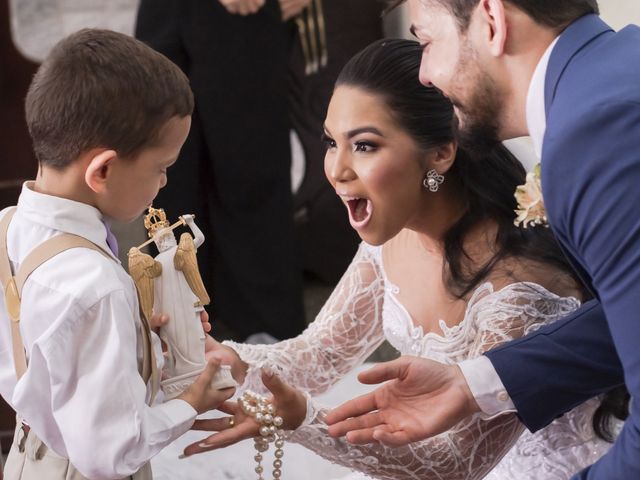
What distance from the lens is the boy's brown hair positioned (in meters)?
1.56

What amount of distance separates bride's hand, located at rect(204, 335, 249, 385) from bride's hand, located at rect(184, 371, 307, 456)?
6.2 inches

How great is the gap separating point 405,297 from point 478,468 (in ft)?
1.34

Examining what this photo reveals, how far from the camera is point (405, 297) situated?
2.31m

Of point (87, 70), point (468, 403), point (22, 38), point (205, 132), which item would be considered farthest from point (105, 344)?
point (22, 38)

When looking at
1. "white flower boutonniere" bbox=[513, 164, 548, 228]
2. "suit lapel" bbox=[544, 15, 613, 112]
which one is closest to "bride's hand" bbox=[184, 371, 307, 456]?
"white flower boutonniere" bbox=[513, 164, 548, 228]

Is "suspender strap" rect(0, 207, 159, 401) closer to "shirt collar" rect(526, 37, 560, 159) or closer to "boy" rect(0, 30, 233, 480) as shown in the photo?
"boy" rect(0, 30, 233, 480)

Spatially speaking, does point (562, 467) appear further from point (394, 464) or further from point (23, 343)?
point (23, 343)

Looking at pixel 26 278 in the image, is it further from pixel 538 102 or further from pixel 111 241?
pixel 538 102

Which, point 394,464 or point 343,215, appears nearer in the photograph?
point 394,464

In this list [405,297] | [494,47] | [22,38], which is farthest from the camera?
[22,38]

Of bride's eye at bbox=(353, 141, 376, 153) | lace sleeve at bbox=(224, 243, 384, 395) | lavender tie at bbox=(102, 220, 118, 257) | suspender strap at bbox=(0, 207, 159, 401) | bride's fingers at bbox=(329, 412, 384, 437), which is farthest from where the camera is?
lace sleeve at bbox=(224, 243, 384, 395)

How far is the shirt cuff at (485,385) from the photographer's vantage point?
1.91m

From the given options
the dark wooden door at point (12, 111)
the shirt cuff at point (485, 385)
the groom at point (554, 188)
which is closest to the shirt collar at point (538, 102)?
the groom at point (554, 188)

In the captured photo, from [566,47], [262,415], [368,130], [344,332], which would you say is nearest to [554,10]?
[566,47]
